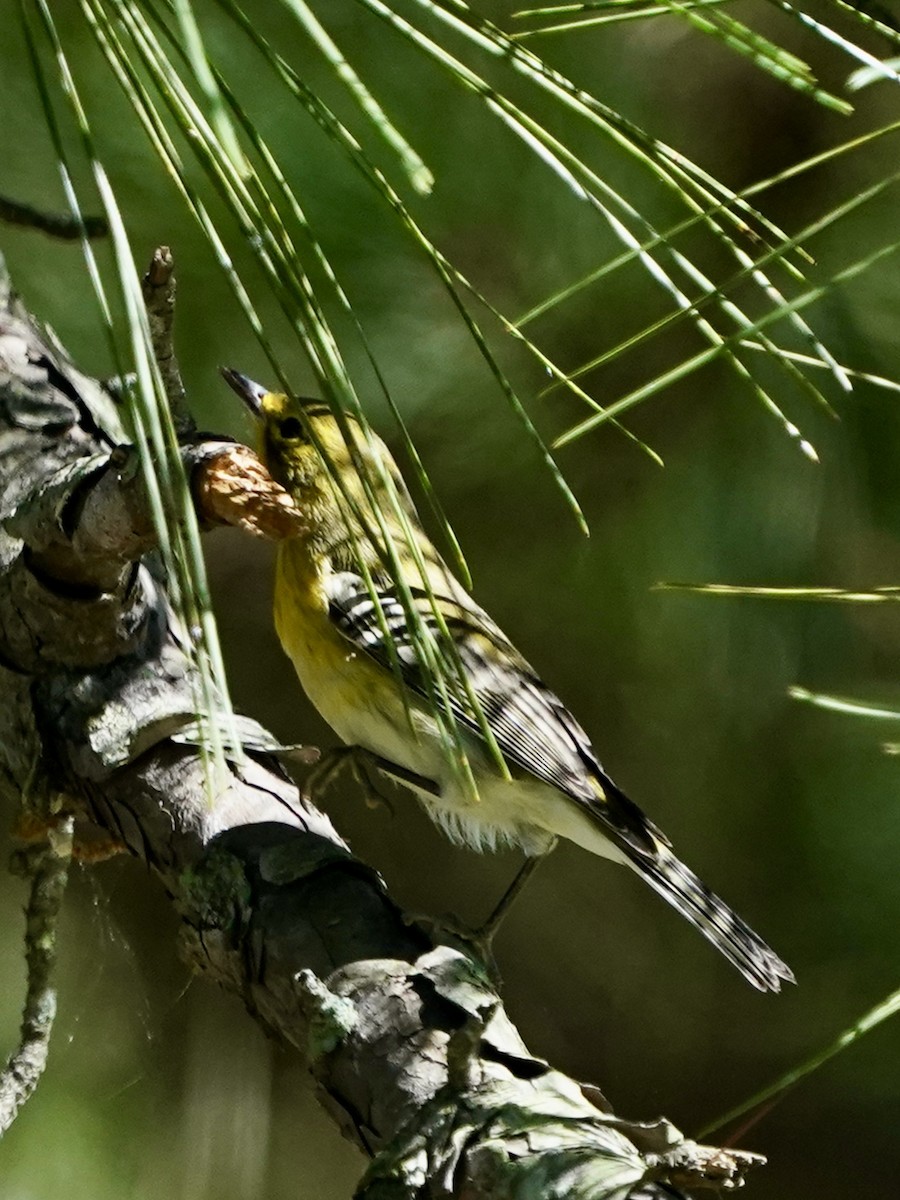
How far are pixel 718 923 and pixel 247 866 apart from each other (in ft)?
2.23

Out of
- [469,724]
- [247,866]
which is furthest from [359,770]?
[247,866]

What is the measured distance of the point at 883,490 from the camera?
193 centimetres

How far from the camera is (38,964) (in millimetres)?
1306

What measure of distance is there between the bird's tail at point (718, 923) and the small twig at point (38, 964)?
0.74 metres

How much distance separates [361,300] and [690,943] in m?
1.17

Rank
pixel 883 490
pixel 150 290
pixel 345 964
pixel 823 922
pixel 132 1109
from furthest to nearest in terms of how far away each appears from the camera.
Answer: pixel 132 1109, pixel 823 922, pixel 883 490, pixel 345 964, pixel 150 290

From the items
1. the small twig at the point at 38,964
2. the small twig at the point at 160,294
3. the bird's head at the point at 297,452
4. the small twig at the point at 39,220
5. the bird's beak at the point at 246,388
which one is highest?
the small twig at the point at 39,220

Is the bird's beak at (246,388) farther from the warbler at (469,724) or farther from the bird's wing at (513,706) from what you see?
the bird's wing at (513,706)

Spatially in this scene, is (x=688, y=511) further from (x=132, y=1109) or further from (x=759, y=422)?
(x=132, y=1109)

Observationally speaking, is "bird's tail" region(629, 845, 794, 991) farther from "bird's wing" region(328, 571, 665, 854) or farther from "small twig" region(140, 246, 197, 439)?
"small twig" region(140, 246, 197, 439)

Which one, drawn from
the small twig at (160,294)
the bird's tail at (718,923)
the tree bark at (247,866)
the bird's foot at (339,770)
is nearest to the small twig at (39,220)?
the tree bark at (247,866)

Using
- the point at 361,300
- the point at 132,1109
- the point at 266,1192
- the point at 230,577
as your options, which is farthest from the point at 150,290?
the point at 266,1192

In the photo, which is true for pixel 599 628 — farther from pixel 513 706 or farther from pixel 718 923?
pixel 718 923

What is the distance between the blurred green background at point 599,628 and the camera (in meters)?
1.88
